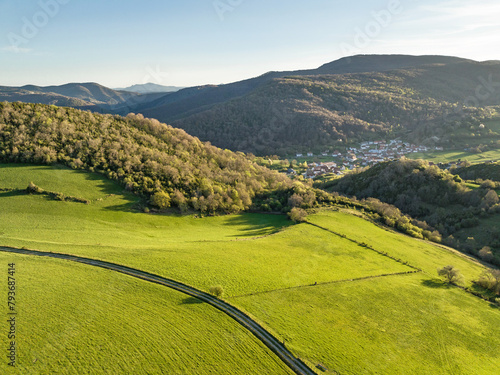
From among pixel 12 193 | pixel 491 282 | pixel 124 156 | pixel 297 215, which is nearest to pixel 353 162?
pixel 297 215

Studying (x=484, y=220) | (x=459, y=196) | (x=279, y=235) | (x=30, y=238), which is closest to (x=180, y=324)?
(x=30, y=238)

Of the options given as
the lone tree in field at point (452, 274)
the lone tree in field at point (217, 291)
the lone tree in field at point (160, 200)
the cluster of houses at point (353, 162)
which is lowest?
the lone tree in field at point (452, 274)

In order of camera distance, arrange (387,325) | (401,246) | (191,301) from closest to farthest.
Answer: (191,301) < (387,325) < (401,246)

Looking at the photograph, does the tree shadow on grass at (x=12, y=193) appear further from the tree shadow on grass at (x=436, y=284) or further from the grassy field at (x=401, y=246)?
the tree shadow on grass at (x=436, y=284)

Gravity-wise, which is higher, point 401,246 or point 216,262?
point 216,262

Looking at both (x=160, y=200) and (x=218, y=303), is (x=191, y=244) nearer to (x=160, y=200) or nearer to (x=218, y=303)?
(x=218, y=303)

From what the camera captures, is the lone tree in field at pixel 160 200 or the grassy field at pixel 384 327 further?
the lone tree in field at pixel 160 200

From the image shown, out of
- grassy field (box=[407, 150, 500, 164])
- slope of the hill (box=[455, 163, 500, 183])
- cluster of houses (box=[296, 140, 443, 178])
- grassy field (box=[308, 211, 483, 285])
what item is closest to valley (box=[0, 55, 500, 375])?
grassy field (box=[308, 211, 483, 285])

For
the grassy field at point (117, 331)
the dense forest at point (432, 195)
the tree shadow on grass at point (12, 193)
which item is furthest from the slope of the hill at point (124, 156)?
the dense forest at point (432, 195)
